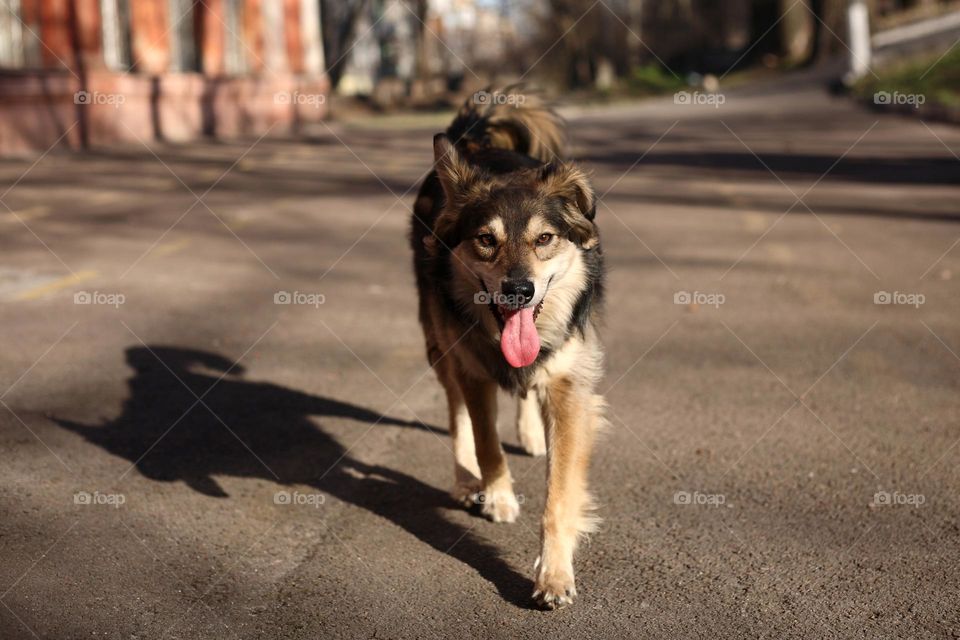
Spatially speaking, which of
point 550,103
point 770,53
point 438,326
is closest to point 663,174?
point 550,103

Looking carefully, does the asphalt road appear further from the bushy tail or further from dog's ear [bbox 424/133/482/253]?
the bushy tail

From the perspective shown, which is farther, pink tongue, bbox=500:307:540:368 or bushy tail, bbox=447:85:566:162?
bushy tail, bbox=447:85:566:162

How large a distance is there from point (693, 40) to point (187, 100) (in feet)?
136

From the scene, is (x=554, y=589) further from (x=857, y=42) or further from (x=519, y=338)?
(x=857, y=42)

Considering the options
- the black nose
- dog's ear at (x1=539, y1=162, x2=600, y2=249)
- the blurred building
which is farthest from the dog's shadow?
the blurred building

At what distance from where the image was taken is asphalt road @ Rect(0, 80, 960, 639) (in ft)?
12.8

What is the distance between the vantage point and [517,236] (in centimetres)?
436

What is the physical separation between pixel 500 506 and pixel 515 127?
80.0 inches

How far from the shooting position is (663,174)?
1689 centimetres

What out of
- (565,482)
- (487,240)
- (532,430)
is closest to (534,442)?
(532,430)

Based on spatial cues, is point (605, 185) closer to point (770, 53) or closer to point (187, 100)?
Result: point (187, 100)

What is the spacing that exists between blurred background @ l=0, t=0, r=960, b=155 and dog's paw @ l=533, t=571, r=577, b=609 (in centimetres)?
373

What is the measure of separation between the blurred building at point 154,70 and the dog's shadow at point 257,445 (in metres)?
16.0

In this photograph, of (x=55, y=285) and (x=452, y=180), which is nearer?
(x=452, y=180)
